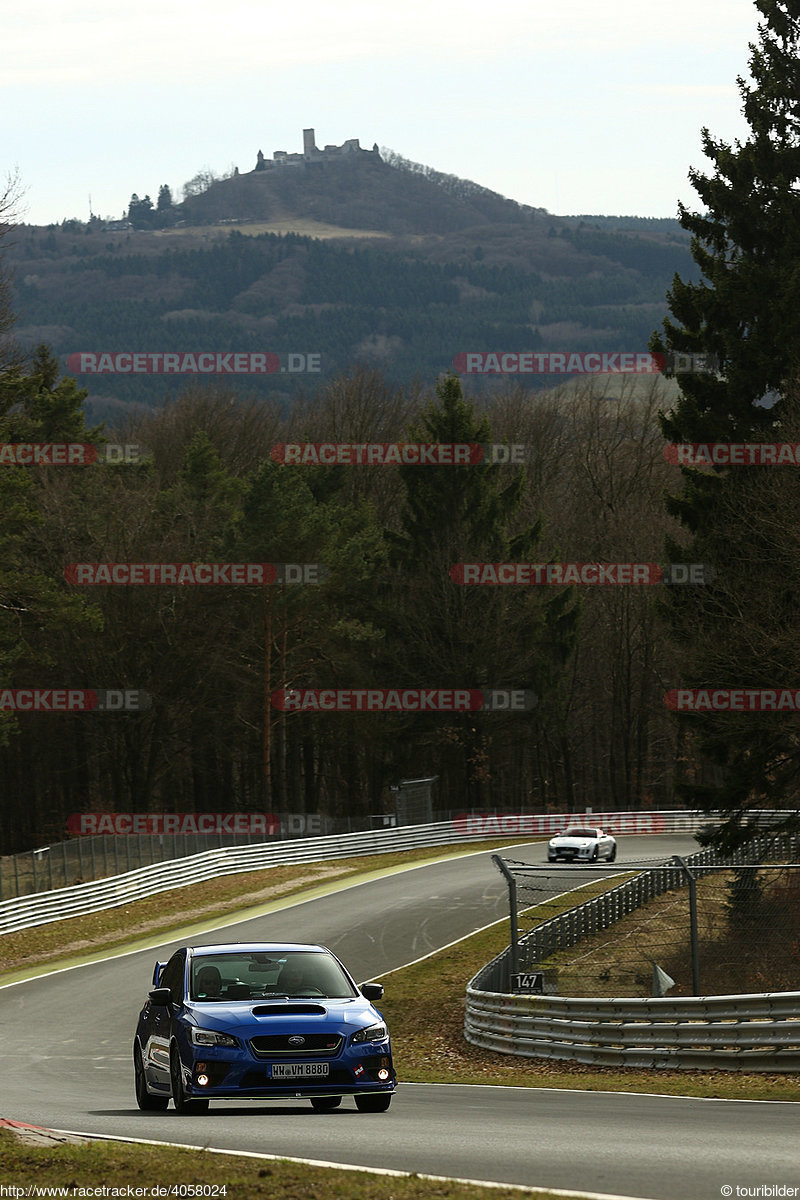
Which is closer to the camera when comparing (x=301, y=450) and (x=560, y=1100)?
(x=560, y=1100)

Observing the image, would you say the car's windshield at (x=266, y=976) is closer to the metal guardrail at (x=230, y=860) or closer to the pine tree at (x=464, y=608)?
→ the metal guardrail at (x=230, y=860)

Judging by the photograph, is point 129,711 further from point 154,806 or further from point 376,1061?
point 376,1061

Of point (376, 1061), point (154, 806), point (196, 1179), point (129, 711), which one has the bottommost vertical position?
point (154, 806)

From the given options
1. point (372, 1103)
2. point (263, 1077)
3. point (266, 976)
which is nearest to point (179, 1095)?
point (263, 1077)

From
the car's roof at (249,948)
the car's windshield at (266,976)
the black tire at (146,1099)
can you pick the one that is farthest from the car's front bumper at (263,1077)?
the black tire at (146,1099)

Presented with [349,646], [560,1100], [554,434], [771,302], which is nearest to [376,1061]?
[560,1100]

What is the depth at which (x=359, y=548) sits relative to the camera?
2549 inches

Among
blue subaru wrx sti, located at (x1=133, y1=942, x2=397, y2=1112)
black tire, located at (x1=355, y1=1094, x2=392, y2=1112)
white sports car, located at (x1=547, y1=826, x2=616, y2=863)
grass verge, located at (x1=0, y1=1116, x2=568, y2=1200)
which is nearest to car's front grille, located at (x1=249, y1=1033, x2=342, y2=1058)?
blue subaru wrx sti, located at (x1=133, y1=942, x2=397, y2=1112)

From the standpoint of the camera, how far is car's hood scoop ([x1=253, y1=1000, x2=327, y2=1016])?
12.0m

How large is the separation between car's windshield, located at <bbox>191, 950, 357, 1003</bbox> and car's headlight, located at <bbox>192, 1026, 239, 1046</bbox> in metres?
0.68

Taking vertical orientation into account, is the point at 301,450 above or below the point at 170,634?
above

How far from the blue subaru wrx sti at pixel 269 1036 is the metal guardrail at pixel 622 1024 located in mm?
5485

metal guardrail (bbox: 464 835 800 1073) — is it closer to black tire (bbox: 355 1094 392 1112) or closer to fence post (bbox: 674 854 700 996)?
fence post (bbox: 674 854 700 996)

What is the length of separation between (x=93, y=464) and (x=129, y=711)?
11.6 meters
